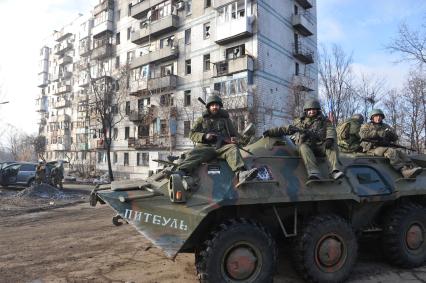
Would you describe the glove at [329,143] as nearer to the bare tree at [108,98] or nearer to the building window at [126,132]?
the bare tree at [108,98]

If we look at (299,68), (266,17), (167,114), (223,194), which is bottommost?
(223,194)

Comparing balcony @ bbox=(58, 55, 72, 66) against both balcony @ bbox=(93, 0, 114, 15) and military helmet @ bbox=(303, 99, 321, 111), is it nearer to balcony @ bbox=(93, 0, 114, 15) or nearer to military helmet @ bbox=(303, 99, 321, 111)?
balcony @ bbox=(93, 0, 114, 15)

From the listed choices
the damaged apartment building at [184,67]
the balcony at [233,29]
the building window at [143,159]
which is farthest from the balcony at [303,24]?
the building window at [143,159]

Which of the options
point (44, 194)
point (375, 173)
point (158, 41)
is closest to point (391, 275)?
point (375, 173)

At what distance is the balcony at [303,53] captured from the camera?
3278 centimetres

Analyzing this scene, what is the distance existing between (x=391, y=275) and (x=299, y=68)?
28.7m

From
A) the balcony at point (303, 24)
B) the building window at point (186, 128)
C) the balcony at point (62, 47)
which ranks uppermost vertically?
the balcony at point (62, 47)

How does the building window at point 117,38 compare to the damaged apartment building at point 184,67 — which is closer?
the damaged apartment building at point 184,67

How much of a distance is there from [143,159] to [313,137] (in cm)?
3216

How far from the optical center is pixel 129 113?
3931cm

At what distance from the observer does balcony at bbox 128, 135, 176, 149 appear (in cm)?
3353

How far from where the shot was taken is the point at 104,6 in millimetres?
44281

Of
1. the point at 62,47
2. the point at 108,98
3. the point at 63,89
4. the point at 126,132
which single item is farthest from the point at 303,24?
the point at 62,47

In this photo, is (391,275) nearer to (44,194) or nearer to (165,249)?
(165,249)
